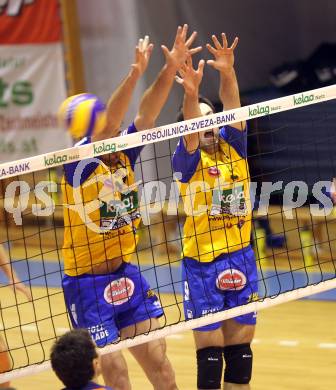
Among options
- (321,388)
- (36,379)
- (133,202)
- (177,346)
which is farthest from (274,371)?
(133,202)

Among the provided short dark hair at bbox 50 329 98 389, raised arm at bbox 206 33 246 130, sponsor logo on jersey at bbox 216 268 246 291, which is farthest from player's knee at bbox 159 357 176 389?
short dark hair at bbox 50 329 98 389

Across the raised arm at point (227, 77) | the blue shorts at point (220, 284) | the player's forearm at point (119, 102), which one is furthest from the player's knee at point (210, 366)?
the player's forearm at point (119, 102)

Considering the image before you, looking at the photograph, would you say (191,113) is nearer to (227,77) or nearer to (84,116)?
(227,77)

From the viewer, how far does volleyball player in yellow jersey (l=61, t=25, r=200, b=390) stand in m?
6.48

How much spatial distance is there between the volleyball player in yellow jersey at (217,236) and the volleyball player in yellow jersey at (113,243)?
277 millimetres

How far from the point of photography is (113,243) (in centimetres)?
659

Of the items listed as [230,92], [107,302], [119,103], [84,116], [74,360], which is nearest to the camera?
[74,360]

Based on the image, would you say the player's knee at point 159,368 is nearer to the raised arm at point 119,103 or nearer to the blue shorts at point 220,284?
the blue shorts at point 220,284

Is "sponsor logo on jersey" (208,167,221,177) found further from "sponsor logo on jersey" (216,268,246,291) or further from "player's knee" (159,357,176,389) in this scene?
"player's knee" (159,357,176,389)

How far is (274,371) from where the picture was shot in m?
8.62

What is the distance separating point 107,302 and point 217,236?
2.70 feet

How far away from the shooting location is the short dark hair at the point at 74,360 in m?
4.93

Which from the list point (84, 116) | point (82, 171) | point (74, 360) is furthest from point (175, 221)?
point (74, 360)

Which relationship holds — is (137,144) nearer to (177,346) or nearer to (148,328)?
(148,328)
